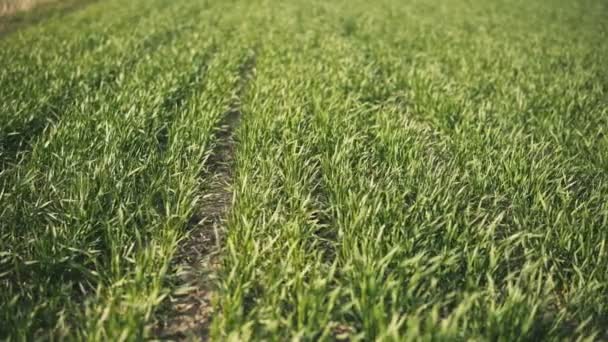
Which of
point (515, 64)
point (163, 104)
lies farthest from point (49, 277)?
point (515, 64)

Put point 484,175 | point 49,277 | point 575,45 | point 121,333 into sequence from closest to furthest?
point 121,333 < point 49,277 < point 484,175 < point 575,45

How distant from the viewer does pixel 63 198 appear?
296 cm

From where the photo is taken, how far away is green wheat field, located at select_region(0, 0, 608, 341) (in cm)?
212

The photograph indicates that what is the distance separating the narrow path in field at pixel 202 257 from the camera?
2.27m

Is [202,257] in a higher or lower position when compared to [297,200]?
lower

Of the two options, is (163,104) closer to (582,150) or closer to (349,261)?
(349,261)

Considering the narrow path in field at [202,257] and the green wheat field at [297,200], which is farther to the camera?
the narrow path in field at [202,257]

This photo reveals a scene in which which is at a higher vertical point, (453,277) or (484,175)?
(484,175)

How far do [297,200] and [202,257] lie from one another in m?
0.74

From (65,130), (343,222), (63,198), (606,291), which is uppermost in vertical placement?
(65,130)

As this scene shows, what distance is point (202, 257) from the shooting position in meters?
2.81

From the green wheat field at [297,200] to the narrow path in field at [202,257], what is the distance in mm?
15

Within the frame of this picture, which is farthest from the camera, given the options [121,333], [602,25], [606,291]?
[602,25]

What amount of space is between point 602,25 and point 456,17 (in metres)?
4.65
